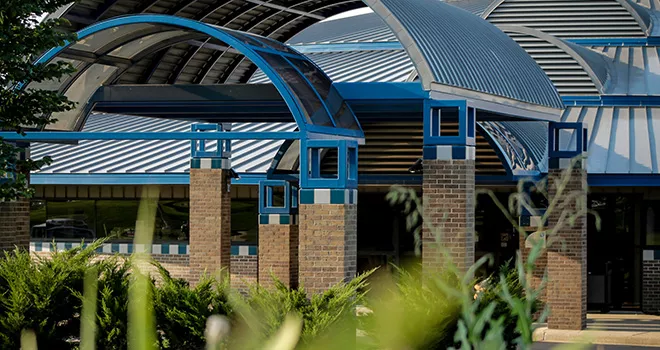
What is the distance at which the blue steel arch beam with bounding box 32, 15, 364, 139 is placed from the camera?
47.4 feet

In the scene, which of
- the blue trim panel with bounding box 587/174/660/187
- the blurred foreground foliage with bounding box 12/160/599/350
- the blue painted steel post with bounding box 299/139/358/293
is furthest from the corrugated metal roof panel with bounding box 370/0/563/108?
the blue trim panel with bounding box 587/174/660/187

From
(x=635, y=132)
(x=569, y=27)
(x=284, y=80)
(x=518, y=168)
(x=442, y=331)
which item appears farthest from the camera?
(x=569, y=27)

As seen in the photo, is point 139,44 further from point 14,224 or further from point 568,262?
point 568,262

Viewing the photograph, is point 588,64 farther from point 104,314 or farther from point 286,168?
point 104,314

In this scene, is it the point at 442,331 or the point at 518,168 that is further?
the point at 518,168

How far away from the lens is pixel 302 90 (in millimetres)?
14734

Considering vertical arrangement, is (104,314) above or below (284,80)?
below

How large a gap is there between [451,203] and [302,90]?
96.0 inches

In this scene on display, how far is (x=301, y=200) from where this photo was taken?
14617 mm

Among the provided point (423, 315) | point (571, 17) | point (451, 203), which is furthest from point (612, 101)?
point (423, 315)

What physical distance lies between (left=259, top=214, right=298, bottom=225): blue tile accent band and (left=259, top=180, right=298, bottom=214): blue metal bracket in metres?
0.08

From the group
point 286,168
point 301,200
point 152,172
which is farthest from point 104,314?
point 152,172

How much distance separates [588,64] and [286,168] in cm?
789

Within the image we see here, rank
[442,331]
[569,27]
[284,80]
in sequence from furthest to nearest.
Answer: [569,27]
[284,80]
[442,331]
